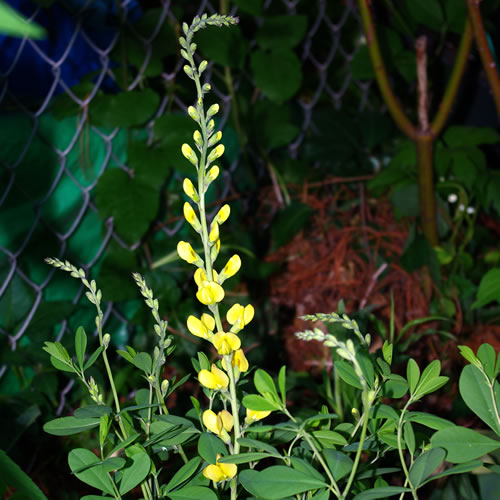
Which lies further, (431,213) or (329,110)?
(329,110)

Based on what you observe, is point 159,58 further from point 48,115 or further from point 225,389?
point 225,389

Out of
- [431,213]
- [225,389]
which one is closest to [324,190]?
[431,213]

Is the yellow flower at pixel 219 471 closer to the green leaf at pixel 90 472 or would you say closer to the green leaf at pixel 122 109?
the green leaf at pixel 90 472

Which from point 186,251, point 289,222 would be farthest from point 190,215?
point 289,222

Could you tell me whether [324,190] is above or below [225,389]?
below

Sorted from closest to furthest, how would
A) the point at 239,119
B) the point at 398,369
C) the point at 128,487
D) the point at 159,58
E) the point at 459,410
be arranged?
the point at 128,487 < the point at 459,410 < the point at 398,369 < the point at 159,58 < the point at 239,119

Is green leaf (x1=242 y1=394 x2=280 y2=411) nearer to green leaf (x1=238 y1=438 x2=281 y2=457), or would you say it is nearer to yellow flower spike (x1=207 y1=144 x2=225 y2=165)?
green leaf (x1=238 y1=438 x2=281 y2=457)

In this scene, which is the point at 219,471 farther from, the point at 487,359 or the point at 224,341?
the point at 487,359

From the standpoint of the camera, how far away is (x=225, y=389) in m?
0.42

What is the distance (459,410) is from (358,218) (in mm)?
797

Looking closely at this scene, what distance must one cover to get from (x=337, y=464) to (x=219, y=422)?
0.08 m

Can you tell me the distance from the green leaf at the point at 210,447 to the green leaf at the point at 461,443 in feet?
0.45

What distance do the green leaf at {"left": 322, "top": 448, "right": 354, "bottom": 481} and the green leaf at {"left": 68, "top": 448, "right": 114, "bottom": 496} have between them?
0.46 feet

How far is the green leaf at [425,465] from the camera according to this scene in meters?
0.37
